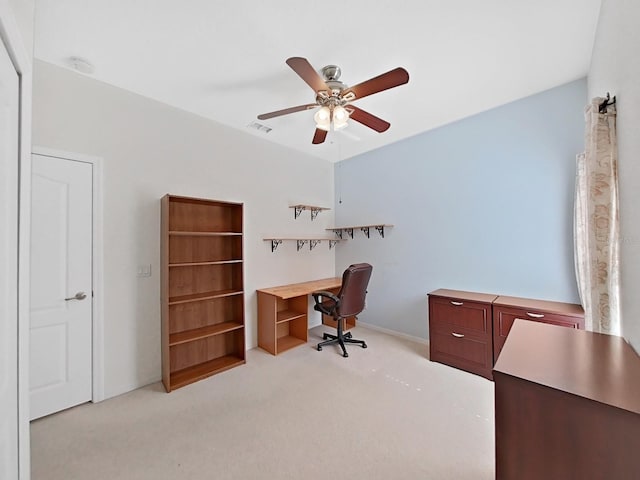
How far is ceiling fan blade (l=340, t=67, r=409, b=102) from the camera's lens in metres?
1.72

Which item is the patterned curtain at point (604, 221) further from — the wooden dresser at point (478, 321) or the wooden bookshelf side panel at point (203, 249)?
the wooden bookshelf side panel at point (203, 249)

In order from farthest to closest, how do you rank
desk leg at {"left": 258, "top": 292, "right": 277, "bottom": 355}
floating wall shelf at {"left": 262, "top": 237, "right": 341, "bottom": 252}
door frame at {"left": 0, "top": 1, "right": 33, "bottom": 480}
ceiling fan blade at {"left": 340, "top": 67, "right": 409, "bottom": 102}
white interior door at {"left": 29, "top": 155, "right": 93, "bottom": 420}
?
floating wall shelf at {"left": 262, "top": 237, "right": 341, "bottom": 252} → desk leg at {"left": 258, "top": 292, "right": 277, "bottom": 355} → white interior door at {"left": 29, "top": 155, "right": 93, "bottom": 420} → ceiling fan blade at {"left": 340, "top": 67, "right": 409, "bottom": 102} → door frame at {"left": 0, "top": 1, "right": 33, "bottom": 480}

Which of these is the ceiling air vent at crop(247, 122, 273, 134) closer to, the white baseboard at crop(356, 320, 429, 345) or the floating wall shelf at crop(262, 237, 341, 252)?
the floating wall shelf at crop(262, 237, 341, 252)

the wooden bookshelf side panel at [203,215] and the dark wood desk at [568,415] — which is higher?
the wooden bookshelf side panel at [203,215]

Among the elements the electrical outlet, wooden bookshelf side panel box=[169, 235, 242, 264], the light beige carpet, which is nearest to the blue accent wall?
the light beige carpet

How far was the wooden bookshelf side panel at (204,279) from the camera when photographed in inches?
108

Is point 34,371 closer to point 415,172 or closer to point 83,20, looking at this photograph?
point 83,20

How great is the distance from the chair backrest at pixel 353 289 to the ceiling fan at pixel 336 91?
1.58m

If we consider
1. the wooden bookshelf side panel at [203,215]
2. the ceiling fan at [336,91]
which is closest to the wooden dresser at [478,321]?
the ceiling fan at [336,91]

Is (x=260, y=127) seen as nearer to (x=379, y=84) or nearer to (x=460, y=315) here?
(x=379, y=84)

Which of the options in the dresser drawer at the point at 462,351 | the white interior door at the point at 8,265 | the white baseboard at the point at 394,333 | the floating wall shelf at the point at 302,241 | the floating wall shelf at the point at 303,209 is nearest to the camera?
the white interior door at the point at 8,265

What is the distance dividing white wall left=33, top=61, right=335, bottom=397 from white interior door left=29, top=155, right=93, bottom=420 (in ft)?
0.46

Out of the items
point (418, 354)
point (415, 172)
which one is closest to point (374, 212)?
point (415, 172)

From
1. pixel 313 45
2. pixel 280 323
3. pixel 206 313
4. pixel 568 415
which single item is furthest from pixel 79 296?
pixel 568 415
